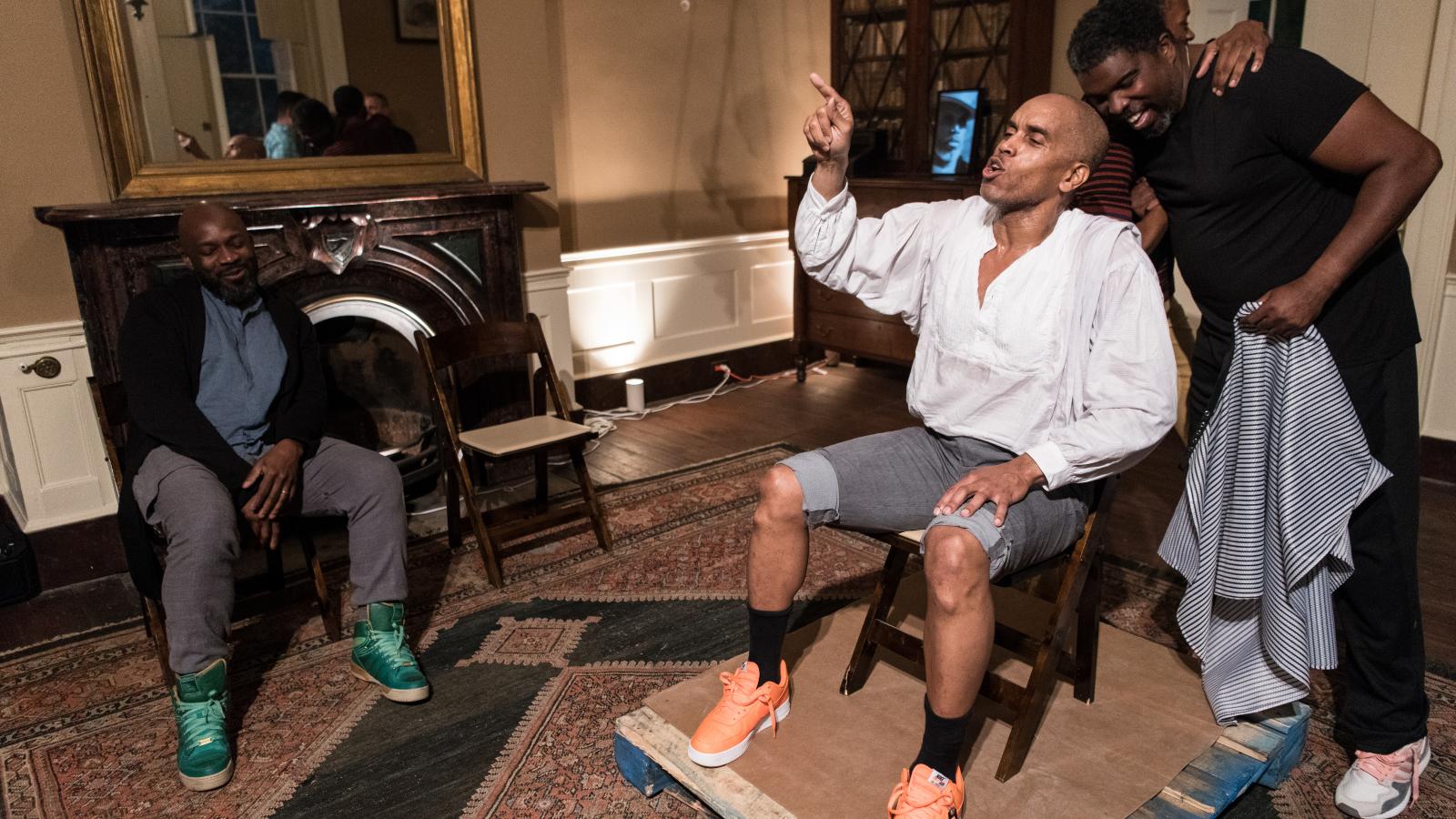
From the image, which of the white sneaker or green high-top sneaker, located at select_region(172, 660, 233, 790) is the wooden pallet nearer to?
the white sneaker

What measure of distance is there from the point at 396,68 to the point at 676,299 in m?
1.95

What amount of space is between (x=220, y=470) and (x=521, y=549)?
3.54 ft

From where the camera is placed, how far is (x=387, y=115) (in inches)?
142

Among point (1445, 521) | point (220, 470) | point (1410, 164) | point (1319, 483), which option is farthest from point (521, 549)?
point (1445, 521)

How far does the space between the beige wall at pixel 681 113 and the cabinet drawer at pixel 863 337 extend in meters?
0.69

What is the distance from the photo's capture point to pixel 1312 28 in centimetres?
383

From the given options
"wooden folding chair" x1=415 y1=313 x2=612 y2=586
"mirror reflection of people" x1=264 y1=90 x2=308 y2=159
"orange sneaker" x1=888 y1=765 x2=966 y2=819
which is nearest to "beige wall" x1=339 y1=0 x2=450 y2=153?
"mirror reflection of people" x1=264 y1=90 x2=308 y2=159

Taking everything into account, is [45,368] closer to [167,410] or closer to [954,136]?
[167,410]

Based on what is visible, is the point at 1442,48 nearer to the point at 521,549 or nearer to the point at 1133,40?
the point at 1133,40

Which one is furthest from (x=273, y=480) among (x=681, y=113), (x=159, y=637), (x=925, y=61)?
(x=925, y=61)

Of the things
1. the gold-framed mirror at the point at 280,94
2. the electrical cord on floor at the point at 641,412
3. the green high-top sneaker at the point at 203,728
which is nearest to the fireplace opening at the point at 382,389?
the electrical cord on floor at the point at 641,412

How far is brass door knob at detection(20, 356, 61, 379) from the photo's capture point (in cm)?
301

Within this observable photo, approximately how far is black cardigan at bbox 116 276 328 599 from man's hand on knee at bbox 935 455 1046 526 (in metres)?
1.72

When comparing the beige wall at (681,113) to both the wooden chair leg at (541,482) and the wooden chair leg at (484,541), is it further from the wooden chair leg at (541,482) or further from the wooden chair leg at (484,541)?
the wooden chair leg at (484,541)
